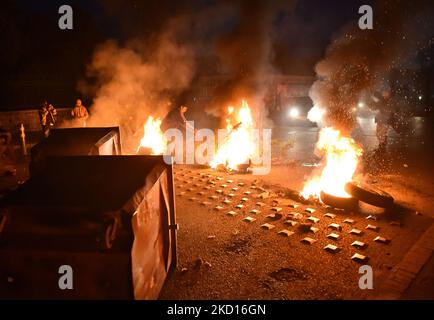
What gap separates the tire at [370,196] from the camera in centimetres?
693

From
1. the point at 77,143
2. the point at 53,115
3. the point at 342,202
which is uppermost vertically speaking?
the point at 53,115

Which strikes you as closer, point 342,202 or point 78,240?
point 78,240

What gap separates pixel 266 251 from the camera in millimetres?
5359

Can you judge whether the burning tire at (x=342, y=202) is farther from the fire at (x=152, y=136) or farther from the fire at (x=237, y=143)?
the fire at (x=152, y=136)

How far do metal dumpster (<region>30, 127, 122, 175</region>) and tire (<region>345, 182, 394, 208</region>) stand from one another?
5637 mm

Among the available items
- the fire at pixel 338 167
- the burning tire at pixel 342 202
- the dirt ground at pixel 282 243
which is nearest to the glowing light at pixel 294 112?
the dirt ground at pixel 282 243

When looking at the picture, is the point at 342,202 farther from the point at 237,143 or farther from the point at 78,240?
the point at 78,240

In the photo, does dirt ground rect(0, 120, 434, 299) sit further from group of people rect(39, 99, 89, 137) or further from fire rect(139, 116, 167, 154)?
group of people rect(39, 99, 89, 137)

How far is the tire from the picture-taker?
6.93m

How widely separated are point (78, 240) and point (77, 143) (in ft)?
12.1

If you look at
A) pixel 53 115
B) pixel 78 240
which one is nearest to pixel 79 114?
pixel 53 115

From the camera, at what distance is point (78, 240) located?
10.1 feet

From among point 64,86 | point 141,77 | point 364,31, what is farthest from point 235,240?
point 64,86
